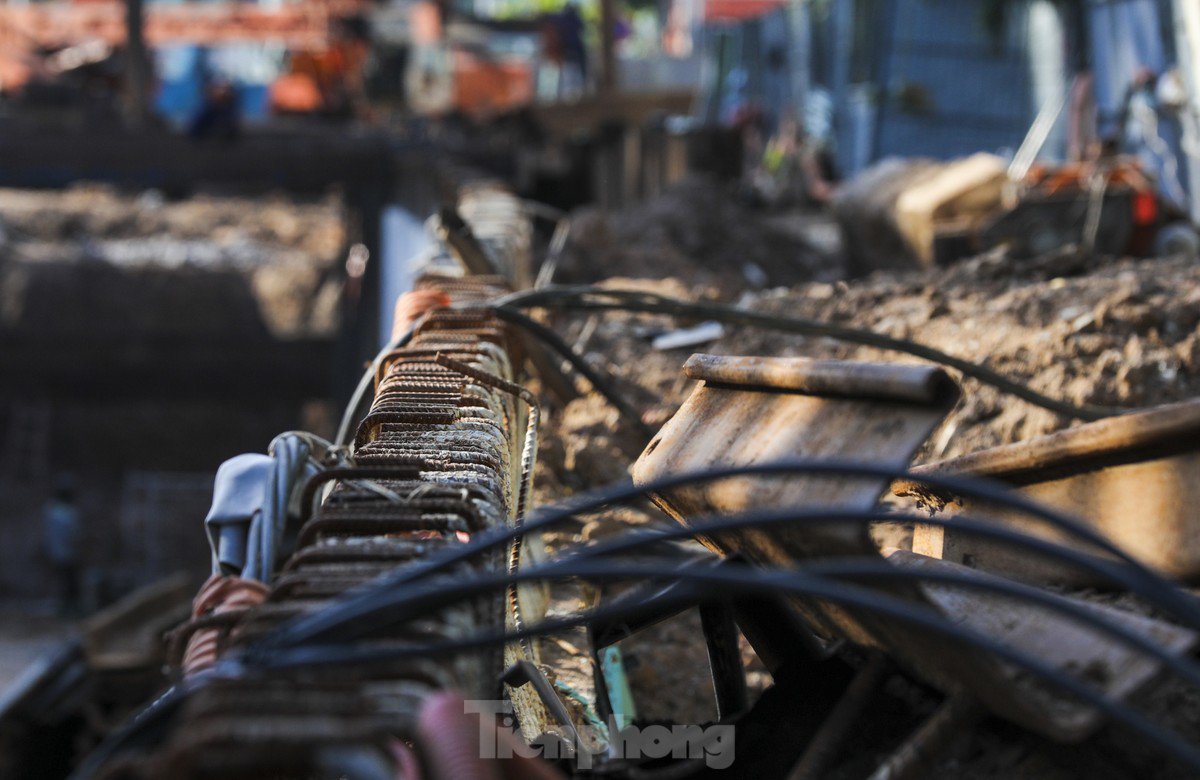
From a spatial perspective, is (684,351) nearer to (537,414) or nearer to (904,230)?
(537,414)

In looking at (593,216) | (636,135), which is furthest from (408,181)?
(593,216)

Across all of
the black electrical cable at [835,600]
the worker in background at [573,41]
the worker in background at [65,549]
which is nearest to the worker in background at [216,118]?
the worker in background at [65,549]

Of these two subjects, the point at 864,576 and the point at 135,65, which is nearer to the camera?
the point at 864,576

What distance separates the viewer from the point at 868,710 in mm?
2688

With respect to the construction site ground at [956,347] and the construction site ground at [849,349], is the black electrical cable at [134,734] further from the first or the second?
the construction site ground at [956,347]

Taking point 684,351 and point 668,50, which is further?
point 668,50

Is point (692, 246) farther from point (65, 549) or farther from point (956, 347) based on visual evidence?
point (65, 549)

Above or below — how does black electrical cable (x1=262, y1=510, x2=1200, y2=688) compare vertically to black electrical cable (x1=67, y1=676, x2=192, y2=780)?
above

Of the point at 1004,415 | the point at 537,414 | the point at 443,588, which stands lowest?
the point at 1004,415

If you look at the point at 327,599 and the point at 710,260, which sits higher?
the point at 327,599

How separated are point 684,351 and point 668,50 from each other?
140 feet

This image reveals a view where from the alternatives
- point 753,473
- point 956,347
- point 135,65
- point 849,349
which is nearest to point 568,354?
point 849,349

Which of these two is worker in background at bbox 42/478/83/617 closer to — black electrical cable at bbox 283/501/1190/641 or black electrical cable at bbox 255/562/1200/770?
black electrical cable at bbox 283/501/1190/641

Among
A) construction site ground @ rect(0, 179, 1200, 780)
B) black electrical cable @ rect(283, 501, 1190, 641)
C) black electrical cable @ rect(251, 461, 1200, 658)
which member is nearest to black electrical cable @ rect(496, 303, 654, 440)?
construction site ground @ rect(0, 179, 1200, 780)
